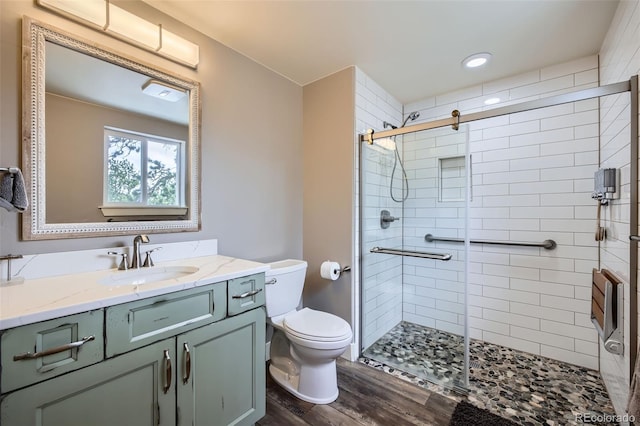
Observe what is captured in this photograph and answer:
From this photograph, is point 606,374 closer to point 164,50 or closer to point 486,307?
point 486,307

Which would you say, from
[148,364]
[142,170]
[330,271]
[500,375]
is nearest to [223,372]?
[148,364]

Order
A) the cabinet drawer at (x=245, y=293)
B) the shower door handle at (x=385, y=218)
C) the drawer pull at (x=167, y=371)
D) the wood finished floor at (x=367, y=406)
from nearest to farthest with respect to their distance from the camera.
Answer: the drawer pull at (x=167, y=371), the cabinet drawer at (x=245, y=293), the wood finished floor at (x=367, y=406), the shower door handle at (x=385, y=218)

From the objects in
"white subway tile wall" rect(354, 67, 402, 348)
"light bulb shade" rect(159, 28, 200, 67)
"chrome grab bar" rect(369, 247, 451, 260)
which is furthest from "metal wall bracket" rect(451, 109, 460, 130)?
"light bulb shade" rect(159, 28, 200, 67)

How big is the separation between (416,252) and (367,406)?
1216 millimetres

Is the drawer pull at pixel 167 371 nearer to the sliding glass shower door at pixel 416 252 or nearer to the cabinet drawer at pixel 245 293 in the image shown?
the cabinet drawer at pixel 245 293

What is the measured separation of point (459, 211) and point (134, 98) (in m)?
2.27

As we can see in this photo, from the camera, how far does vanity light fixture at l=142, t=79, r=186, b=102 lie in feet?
5.24

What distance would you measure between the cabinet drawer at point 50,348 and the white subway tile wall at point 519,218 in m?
2.15

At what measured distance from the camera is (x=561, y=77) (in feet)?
7.09

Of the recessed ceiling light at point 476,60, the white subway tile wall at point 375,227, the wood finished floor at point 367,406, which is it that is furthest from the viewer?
the white subway tile wall at point 375,227

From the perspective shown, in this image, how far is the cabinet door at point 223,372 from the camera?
1168 millimetres

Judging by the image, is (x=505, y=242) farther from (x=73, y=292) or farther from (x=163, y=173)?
(x=73, y=292)

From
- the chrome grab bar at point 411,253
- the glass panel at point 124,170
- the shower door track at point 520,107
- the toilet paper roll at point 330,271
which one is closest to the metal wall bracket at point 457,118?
the shower door track at point 520,107

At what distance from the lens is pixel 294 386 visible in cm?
183
